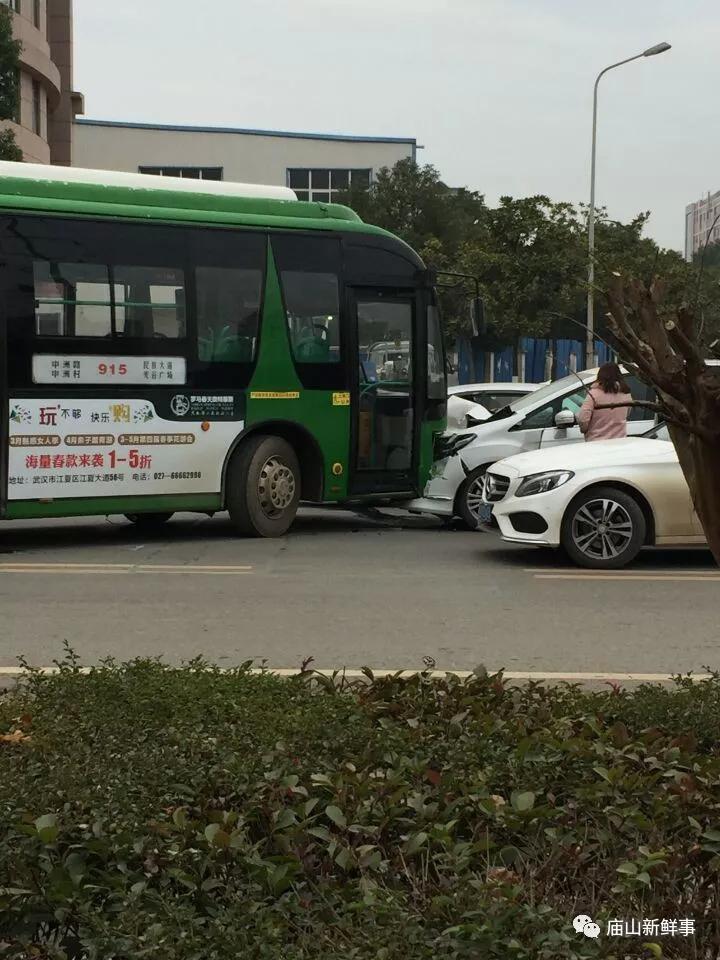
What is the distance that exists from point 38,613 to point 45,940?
19.2 ft

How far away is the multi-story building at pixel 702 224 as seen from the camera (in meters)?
3.86

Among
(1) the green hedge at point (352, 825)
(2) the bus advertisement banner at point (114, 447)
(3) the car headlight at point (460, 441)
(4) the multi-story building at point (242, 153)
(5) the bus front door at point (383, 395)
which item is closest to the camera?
(1) the green hedge at point (352, 825)

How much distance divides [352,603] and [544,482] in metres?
2.46

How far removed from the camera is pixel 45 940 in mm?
3371

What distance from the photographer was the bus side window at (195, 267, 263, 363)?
12.9 m

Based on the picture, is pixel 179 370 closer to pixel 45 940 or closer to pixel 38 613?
pixel 38 613

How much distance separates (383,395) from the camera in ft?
46.4

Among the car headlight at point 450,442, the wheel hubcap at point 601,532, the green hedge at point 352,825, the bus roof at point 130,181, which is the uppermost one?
the bus roof at point 130,181

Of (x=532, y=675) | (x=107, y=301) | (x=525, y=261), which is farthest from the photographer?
(x=525, y=261)

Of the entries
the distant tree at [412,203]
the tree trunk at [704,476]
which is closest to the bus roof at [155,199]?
the tree trunk at [704,476]

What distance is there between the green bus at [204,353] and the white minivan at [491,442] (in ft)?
0.88

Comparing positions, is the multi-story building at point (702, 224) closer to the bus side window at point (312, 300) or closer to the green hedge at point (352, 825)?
the green hedge at point (352, 825)

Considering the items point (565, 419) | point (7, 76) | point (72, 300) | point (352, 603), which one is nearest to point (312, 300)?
point (72, 300)

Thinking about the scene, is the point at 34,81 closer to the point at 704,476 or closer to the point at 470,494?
the point at 470,494
